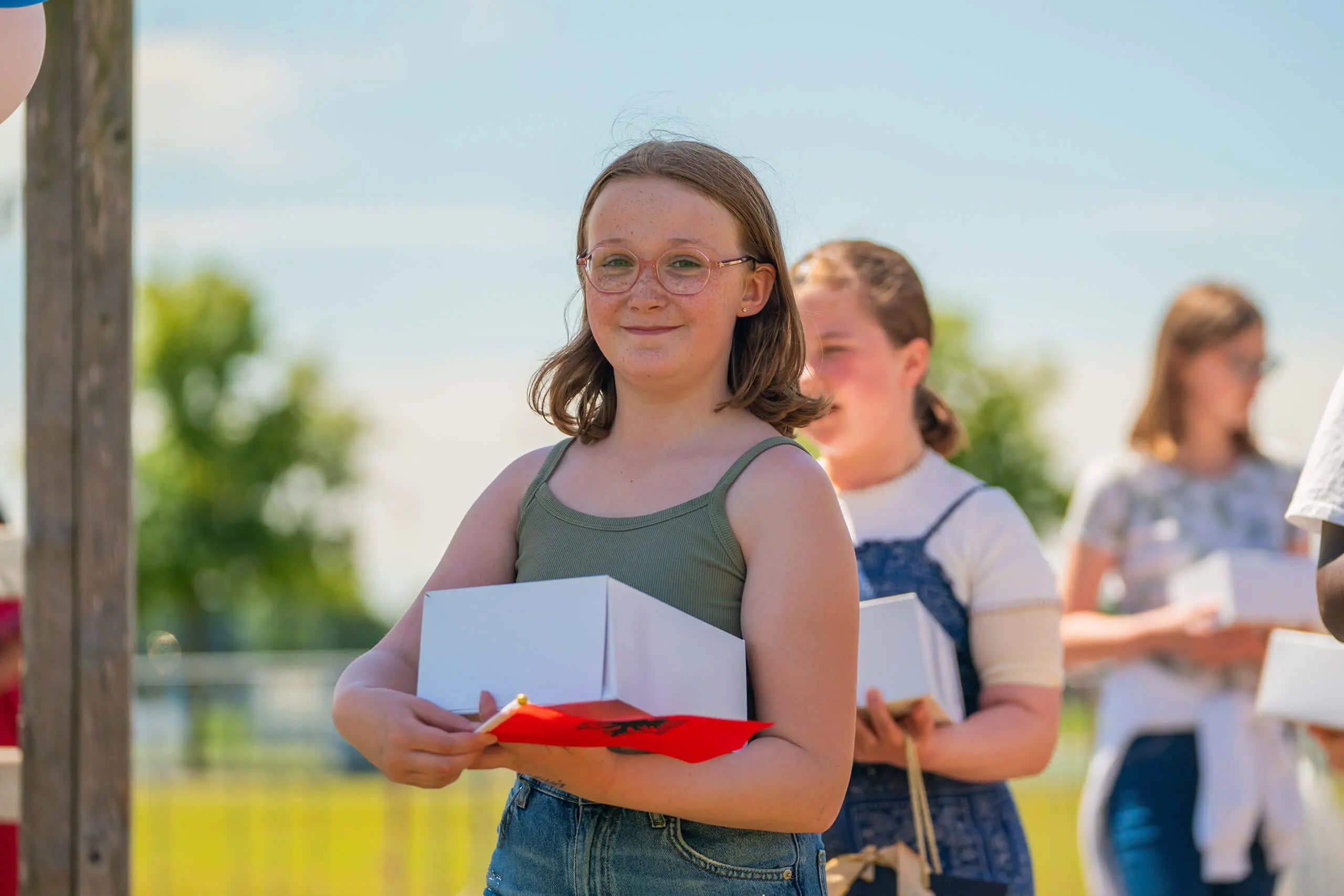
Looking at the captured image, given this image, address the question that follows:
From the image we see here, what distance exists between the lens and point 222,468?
97.9ft

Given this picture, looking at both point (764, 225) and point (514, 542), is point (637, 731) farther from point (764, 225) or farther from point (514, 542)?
point (764, 225)

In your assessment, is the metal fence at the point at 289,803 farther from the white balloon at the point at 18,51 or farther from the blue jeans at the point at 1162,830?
the white balloon at the point at 18,51

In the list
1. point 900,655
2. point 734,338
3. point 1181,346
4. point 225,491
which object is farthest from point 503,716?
point 225,491

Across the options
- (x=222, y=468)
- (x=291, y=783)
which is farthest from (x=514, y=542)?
(x=222, y=468)

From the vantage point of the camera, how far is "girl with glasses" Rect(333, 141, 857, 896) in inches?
59.9

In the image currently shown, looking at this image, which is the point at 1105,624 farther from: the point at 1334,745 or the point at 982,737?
the point at 982,737

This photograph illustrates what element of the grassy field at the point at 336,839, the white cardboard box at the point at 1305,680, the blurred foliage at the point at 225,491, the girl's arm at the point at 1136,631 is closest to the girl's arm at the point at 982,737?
the white cardboard box at the point at 1305,680

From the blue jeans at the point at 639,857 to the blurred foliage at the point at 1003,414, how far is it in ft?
80.9

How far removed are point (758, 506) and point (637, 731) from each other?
38cm

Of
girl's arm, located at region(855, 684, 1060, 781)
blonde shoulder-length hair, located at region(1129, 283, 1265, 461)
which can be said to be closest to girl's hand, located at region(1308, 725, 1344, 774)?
girl's arm, located at region(855, 684, 1060, 781)

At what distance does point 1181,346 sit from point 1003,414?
2301 cm

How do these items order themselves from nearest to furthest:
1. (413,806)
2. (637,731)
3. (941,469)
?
(637,731), (941,469), (413,806)

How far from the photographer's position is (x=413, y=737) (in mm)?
1456

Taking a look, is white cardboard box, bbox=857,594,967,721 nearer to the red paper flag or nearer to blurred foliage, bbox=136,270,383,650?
the red paper flag
